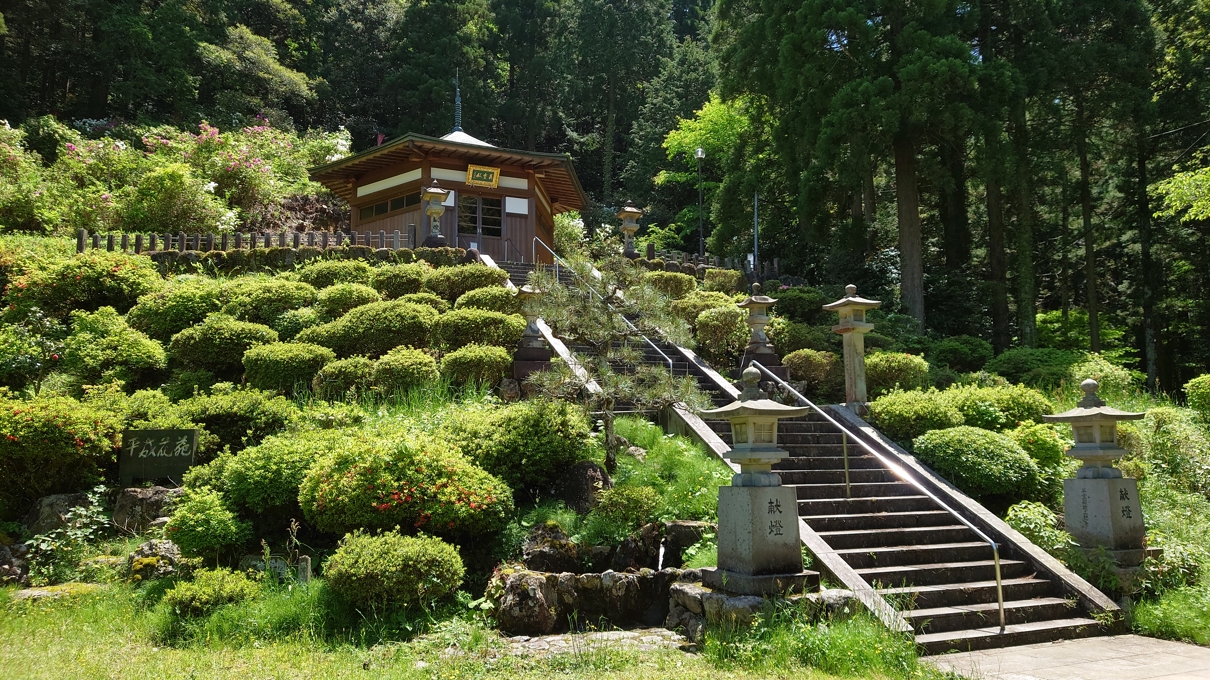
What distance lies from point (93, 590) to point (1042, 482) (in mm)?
11002

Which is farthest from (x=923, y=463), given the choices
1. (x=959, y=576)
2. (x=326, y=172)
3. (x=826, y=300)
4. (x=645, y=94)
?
(x=645, y=94)

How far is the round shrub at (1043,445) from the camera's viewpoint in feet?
33.5

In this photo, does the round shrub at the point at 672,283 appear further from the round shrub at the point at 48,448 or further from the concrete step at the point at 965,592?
the round shrub at the point at 48,448

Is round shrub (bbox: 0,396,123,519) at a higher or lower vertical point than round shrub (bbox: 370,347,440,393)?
lower

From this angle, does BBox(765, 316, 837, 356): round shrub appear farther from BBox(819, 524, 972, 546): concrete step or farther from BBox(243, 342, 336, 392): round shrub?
BBox(243, 342, 336, 392): round shrub

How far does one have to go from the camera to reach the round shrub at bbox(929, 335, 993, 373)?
16625mm

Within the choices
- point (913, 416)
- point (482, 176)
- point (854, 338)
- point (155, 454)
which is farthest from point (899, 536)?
point (482, 176)

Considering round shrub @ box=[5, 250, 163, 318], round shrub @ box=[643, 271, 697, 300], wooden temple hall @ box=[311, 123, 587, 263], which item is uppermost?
wooden temple hall @ box=[311, 123, 587, 263]

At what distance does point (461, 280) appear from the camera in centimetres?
1495

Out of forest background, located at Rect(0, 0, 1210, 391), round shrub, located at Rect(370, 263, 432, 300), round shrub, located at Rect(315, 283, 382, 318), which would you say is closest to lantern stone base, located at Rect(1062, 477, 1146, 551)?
forest background, located at Rect(0, 0, 1210, 391)

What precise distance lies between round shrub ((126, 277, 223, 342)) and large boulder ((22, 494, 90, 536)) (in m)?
5.00

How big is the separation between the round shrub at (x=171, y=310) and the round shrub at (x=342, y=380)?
364 centimetres

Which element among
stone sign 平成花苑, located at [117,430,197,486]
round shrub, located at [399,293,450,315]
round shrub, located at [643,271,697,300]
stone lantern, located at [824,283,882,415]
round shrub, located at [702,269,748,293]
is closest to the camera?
stone sign 平成花苑, located at [117,430,197,486]

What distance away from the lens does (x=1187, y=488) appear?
35.3ft
